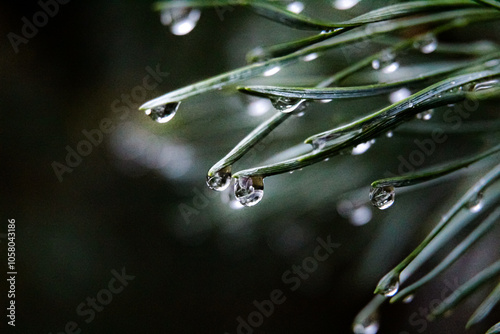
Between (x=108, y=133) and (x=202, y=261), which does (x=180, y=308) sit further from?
(x=108, y=133)

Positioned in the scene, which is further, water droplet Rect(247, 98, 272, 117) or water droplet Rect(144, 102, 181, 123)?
water droplet Rect(247, 98, 272, 117)

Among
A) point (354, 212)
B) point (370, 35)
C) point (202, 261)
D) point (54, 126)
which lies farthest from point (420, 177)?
point (54, 126)

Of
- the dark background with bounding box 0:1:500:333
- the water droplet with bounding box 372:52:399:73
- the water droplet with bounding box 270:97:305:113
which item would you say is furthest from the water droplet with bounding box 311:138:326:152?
the dark background with bounding box 0:1:500:333

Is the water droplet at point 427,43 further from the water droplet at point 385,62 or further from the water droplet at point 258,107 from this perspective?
the water droplet at point 258,107

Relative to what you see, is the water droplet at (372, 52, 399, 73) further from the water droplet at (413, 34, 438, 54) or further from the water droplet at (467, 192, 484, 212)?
the water droplet at (467, 192, 484, 212)

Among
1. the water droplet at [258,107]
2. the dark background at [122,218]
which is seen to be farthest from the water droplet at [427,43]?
the dark background at [122,218]

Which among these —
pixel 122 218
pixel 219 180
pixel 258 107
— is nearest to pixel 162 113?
pixel 219 180
